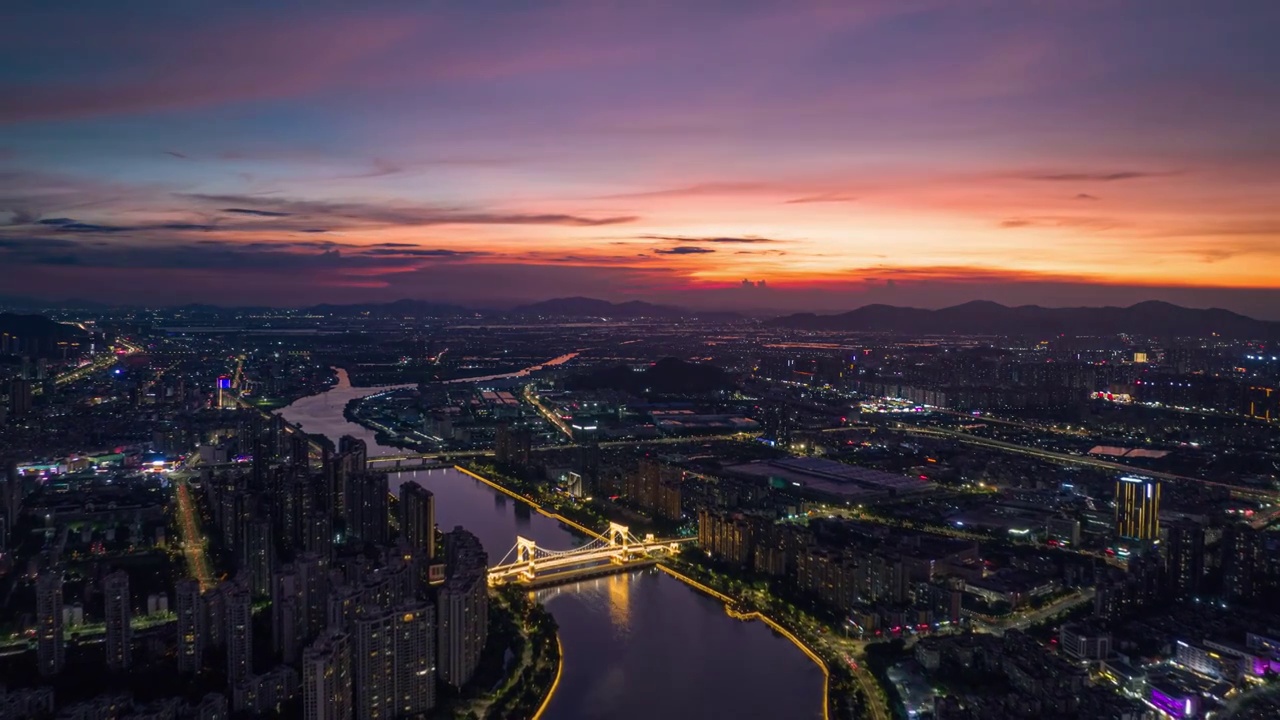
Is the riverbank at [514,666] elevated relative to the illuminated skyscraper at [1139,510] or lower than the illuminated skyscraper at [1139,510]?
lower

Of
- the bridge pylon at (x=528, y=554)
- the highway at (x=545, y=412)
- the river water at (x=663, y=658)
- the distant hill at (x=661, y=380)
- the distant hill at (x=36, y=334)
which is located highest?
the distant hill at (x=36, y=334)

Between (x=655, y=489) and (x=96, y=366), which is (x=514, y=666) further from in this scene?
(x=96, y=366)

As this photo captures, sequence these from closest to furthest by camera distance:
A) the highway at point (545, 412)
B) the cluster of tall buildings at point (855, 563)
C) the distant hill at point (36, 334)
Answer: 1. the cluster of tall buildings at point (855, 563)
2. the highway at point (545, 412)
3. the distant hill at point (36, 334)

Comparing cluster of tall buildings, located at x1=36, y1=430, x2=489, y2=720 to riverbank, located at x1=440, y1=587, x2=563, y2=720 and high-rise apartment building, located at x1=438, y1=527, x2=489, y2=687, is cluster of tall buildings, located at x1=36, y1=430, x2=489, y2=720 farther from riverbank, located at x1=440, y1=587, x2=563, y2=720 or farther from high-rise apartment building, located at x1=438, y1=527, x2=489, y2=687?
riverbank, located at x1=440, y1=587, x2=563, y2=720

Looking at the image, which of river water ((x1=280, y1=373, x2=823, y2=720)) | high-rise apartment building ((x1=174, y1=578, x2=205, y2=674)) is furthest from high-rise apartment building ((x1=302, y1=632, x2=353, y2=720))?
river water ((x1=280, y1=373, x2=823, y2=720))

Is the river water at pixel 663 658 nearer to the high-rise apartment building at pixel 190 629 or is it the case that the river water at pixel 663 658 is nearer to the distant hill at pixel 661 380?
the high-rise apartment building at pixel 190 629

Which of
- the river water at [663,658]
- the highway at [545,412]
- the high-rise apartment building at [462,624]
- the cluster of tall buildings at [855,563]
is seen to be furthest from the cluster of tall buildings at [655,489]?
the highway at [545,412]

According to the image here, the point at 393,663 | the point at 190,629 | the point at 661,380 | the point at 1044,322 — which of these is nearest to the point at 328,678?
the point at 393,663
